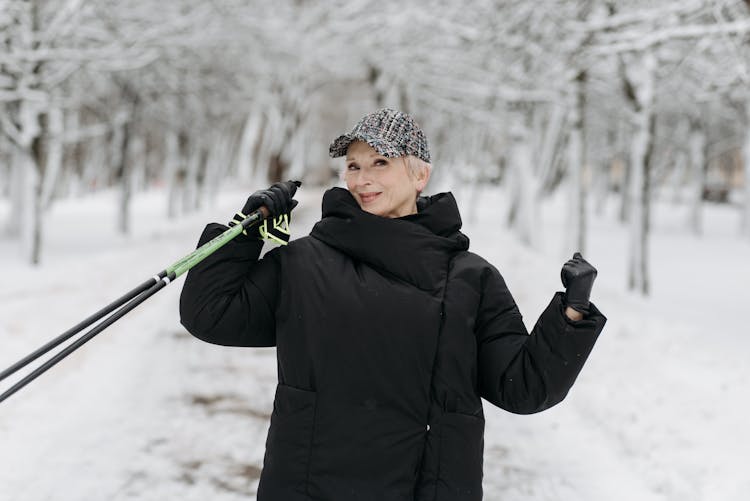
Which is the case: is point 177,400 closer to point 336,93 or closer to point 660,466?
point 660,466

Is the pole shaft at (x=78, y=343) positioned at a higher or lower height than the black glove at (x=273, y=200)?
lower

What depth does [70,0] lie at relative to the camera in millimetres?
12859

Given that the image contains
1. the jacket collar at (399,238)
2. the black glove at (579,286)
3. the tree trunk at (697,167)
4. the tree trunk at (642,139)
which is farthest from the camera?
the tree trunk at (697,167)

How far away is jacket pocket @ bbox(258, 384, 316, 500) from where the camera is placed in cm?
188

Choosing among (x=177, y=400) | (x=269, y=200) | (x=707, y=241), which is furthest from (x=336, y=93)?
(x=269, y=200)

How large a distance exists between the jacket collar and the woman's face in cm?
4

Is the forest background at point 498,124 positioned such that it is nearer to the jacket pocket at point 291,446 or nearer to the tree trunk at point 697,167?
the tree trunk at point 697,167

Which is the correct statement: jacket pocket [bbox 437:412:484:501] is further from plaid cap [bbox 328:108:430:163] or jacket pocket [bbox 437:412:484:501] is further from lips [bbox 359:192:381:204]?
plaid cap [bbox 328:108:430:163]

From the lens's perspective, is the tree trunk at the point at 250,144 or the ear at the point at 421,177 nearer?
the ear at the point at 421,177

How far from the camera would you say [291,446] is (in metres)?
1.90

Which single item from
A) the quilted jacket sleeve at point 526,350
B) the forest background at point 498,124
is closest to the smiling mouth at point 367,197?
the quilted jacket sleeve at point 526,350

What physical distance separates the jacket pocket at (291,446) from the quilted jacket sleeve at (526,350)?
0.50 metres

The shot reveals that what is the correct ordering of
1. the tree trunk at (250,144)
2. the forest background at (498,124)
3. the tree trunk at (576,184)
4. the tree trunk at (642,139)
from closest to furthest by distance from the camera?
the forest background at (498,124), the tree trunk at (642,139), the tree trunk at (576,184), the tree trunk at (250,144)

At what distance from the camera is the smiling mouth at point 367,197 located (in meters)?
2.01
